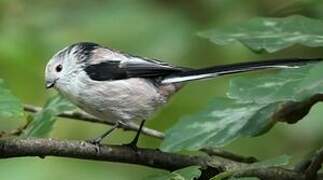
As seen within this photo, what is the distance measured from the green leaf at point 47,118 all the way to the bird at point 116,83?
0.66 ft

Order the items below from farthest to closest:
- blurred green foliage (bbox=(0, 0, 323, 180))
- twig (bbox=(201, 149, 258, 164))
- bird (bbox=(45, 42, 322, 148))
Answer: blurred green foliage (bbox=(0, 0, 323, 180)) → bird (bbox=(45, 42, 322, 148)) → twig (bbox=(201, 149, 258, 164))

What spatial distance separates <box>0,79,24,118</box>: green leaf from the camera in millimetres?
1777

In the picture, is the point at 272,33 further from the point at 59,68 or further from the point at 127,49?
the point at 127,49

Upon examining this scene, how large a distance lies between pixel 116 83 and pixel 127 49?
1.35m

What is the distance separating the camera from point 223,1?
4.03 m

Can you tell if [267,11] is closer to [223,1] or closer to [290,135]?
[223,1]

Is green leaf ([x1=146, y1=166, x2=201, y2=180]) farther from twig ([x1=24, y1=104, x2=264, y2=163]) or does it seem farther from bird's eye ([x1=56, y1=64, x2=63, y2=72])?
bird's eye ([x1=56, y1=64, x2=63, y2=72])

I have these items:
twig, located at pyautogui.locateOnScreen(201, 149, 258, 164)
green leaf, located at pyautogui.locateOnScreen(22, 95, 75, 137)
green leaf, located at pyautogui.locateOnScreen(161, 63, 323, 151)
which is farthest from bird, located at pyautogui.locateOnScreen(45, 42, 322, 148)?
green leaf, located at pyautogui.locateOnScreen(161, 63, 323, 151)

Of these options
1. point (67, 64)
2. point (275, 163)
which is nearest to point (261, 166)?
point (275, 163)

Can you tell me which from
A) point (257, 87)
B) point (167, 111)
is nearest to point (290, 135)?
point (167, 111)

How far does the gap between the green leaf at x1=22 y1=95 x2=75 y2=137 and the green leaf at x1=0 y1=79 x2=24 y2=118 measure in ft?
1.05

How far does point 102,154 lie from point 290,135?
6.47ft

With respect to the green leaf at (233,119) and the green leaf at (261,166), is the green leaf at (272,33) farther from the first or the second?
the green leaf at (261,166)

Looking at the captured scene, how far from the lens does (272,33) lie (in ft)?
6.38
